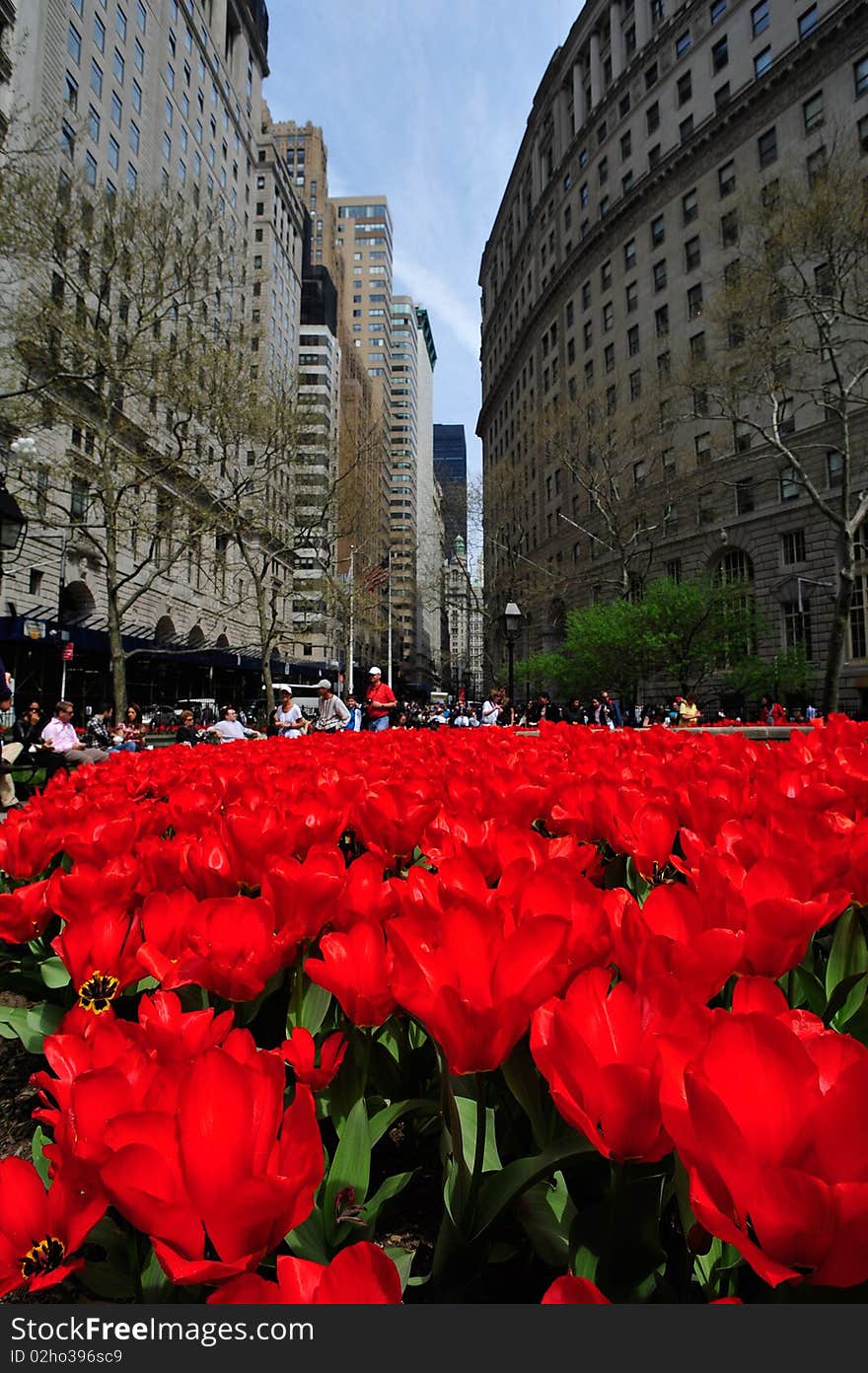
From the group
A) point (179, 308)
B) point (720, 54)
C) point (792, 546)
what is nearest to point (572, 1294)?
point (179, 308)

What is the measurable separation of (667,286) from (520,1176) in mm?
50746

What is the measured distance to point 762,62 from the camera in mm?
38125

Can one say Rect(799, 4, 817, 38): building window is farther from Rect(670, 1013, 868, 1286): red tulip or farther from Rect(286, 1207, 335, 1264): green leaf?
Rect(286, 1207, 335, 1264): green leaf

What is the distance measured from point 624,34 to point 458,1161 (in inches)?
2685

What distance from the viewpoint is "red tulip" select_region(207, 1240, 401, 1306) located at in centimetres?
47

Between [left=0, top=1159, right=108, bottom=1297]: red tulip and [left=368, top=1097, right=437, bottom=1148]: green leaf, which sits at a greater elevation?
[left=0, top=1159, right=108, bottom=1297]: red tulip

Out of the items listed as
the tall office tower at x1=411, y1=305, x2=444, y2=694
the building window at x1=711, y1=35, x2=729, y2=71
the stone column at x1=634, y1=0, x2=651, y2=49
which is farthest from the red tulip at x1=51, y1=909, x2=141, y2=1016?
the tall office tower at x1=411, y1=305, x2=444, y2=694

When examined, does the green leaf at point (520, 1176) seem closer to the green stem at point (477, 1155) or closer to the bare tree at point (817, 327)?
the green stem at point (477, 1155)

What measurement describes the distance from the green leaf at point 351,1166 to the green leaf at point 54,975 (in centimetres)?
66

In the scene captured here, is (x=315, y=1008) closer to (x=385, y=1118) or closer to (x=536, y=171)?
(x=385, y=1118)

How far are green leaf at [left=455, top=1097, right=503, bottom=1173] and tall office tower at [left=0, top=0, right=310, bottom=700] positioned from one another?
20.0 m

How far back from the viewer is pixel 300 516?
31.5 metres

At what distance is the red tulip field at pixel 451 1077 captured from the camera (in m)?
0.48

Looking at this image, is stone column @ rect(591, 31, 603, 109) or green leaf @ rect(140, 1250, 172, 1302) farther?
stone column @ rect(591, 31, 603, 109)
